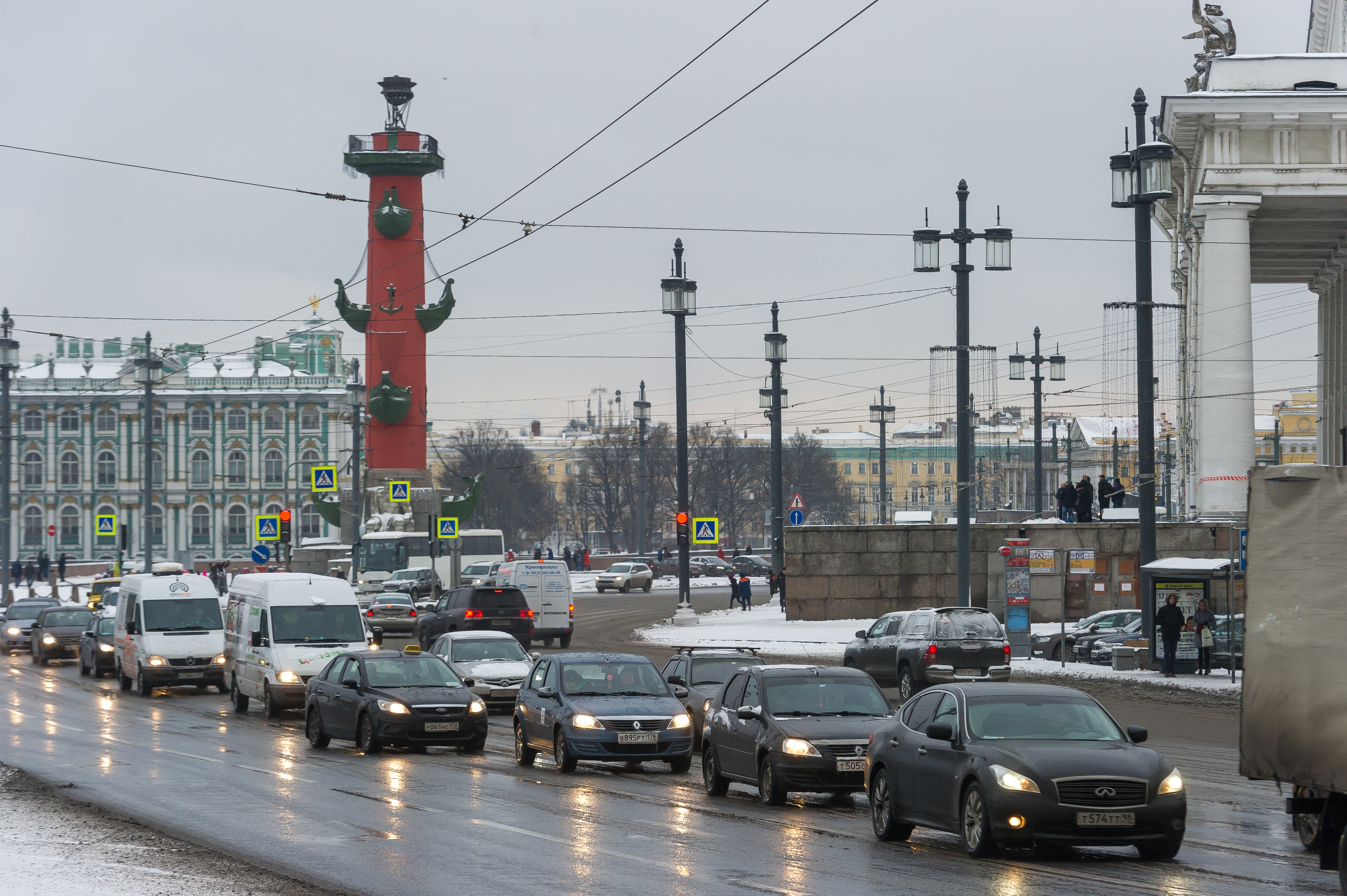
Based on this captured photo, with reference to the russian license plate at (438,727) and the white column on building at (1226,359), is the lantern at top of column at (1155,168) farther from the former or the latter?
the russian license plate at (438,727)

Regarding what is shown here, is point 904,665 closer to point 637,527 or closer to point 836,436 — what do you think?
point 637,527

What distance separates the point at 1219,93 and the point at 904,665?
13.3 m

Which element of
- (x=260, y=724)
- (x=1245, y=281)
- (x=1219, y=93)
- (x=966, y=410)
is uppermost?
(x=1219, y=93)

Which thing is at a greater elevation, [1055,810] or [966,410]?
[966,410]

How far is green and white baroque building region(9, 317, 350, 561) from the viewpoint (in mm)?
117062

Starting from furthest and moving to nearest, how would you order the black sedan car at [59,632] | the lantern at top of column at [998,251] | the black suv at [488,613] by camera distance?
the black sedan car at [59,632], the black suv at [488,613], the lantern at top of column at [998,251]

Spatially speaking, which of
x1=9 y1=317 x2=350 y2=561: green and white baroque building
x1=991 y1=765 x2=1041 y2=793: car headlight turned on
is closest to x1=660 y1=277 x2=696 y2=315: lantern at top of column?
x1=991 y1=765 x2=1041 y2=793: car headlight turned on

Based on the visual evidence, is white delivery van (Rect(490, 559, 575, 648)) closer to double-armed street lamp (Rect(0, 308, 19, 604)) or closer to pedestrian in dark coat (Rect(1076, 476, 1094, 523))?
pedestrian in dark coat (Rect(1076, 476, 1094, 523))

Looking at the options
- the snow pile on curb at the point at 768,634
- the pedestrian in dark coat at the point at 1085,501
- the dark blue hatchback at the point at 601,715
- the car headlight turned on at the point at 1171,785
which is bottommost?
the snow pile on curb at the point at 768,634

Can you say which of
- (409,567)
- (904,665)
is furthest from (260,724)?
(409,567)

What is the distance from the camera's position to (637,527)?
5084 inches

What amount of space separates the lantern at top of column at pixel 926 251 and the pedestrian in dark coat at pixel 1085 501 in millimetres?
11805

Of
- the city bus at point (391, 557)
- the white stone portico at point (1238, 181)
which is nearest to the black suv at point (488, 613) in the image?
the white stone portico at point (1238, 181)

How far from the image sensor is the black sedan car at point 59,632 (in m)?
41.5
